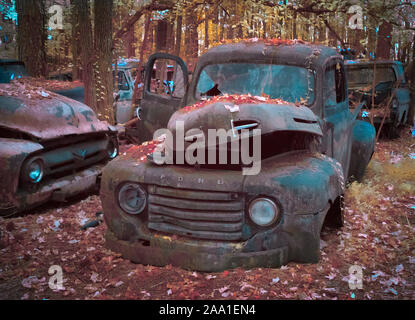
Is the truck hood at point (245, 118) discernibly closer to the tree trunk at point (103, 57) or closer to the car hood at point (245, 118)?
the car hood at point (245, 118)

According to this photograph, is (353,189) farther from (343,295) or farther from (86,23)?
(86,23)

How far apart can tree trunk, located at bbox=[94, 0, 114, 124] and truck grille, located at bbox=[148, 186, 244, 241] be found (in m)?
5.76

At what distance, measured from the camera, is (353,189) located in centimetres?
608

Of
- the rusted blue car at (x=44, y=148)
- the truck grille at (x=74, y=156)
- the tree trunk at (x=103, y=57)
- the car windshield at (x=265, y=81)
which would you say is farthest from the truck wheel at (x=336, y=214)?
the tree trunk at (x=103, y=57)

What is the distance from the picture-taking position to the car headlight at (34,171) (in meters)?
4.77

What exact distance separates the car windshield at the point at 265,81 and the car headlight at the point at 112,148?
2.05 m

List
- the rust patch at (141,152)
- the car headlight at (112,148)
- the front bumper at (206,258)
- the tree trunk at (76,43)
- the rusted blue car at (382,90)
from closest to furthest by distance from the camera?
the front bumper at (206,258)
the rust patch at (141,152)
the car headlight at (112,148)
the tree trunk at (76,43)
the rusted blue car at (382,90)

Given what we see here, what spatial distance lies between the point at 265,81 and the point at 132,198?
2018 millimetres

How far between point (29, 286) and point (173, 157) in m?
1.64

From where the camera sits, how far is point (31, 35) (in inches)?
362

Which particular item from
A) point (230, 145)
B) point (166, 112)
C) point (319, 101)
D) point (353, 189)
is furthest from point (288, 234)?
point (353, 189)

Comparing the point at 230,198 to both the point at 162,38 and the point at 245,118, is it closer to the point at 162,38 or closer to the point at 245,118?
the point at 245,118

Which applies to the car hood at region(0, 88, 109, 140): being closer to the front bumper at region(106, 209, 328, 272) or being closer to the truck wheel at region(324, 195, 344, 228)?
the front bumper at region(106, 209, 328, 272)
